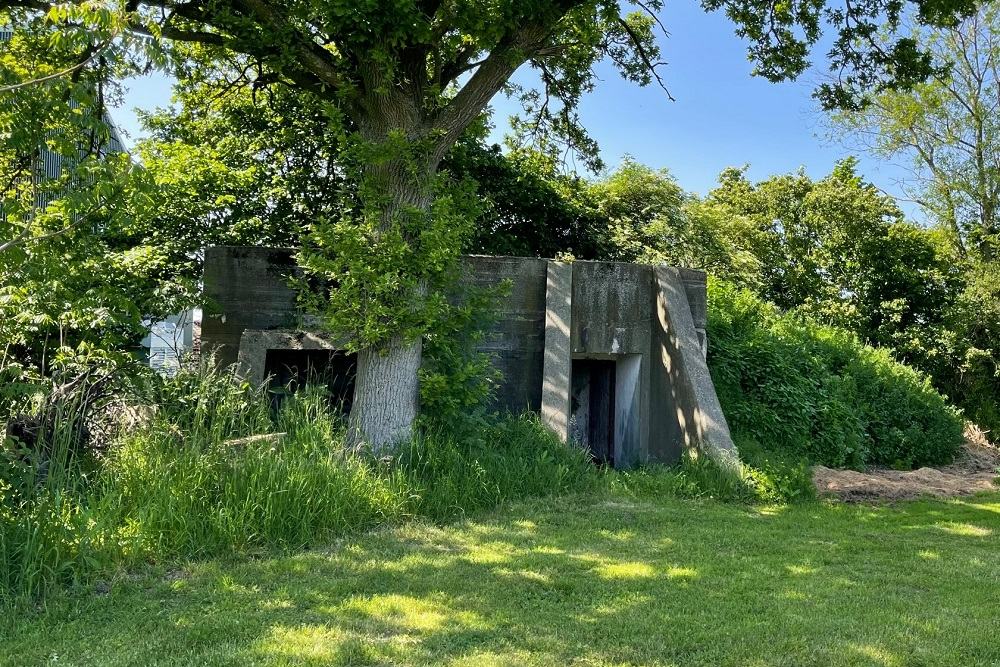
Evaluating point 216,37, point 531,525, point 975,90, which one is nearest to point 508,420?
point 531,525

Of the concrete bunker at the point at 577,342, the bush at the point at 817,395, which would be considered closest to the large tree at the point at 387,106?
the concrete bunker at the point at 577,342

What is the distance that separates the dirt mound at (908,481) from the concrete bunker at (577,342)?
148cm

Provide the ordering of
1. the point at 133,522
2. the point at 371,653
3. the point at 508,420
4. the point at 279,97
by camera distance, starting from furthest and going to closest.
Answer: the point at 279,97
the point at 508,420
the point at 133,522
the point at 371,653

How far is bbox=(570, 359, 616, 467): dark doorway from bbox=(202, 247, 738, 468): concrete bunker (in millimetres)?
15

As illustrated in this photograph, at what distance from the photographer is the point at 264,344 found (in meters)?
9.31

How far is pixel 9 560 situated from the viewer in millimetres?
4840

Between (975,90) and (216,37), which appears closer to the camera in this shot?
(216,37)

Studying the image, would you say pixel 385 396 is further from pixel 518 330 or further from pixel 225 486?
pixel 518 330

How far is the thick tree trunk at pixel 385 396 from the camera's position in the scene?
804cm

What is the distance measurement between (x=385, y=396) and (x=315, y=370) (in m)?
1.92

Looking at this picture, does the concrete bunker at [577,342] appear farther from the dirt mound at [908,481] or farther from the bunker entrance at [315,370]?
the dirt mound at [908,481]

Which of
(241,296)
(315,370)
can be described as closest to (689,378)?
(315,370)

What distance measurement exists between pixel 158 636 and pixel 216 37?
6196 millimetres

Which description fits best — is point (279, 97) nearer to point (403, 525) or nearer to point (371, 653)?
point (403, 525)
